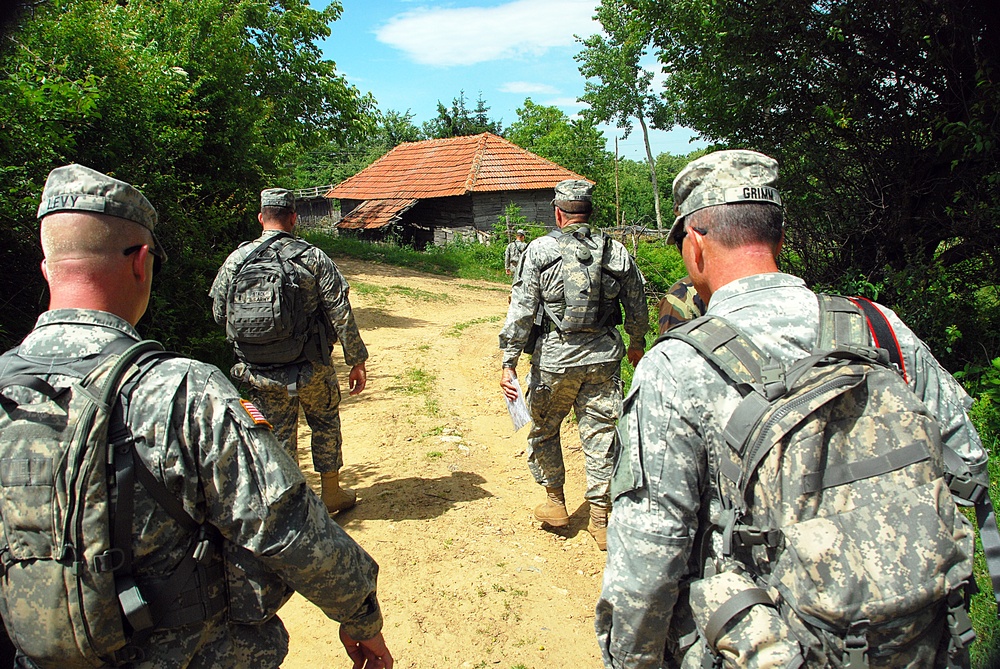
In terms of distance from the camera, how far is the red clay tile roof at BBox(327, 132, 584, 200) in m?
23.2

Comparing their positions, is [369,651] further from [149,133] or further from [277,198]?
[149,133]

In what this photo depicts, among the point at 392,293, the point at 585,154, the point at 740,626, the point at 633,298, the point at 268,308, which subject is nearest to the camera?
the point at 740,626

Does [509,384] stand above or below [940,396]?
below

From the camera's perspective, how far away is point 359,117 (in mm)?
19500

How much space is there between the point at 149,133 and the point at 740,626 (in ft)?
22.3

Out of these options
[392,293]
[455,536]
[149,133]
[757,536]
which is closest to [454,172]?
[392,293]

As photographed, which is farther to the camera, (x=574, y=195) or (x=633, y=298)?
(x=633, y=298)

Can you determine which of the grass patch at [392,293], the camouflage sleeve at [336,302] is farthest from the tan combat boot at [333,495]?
the grass patch at [392,293]

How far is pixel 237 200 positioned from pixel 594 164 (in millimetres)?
28606

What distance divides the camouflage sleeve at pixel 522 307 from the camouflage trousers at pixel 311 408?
1216 millimetres

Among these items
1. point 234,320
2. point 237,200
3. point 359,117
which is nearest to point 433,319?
point 237,200

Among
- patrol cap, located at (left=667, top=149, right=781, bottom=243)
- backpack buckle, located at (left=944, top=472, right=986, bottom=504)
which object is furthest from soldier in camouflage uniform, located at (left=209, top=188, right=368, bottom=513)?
backpack buckle, located at (left=944, top=472, right=986, bottom=504)

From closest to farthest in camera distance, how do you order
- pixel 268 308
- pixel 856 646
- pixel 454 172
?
pixel 856 646, pixel 268 308, pixel 454 172

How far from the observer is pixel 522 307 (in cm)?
430
